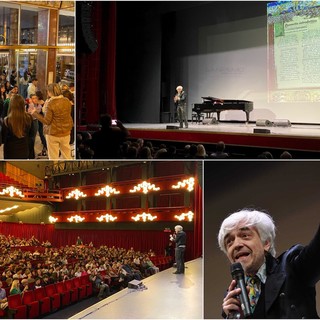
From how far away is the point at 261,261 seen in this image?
3463 millimetres

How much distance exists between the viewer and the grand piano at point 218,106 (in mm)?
8172

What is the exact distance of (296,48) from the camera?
6957mm

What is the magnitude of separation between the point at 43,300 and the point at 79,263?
13.5 inches

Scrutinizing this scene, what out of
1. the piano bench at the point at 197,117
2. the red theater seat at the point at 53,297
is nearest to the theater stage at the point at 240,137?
the piano bench at the point at 197,117

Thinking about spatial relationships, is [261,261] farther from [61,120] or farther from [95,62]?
[95,62]

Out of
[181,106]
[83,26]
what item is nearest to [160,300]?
[83,26]

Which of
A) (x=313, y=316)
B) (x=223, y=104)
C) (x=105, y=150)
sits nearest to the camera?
(x=313, y=316)

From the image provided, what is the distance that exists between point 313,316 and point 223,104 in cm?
520

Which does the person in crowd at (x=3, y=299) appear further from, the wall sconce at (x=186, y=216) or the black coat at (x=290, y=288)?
the black coat at (x=290, y=288)

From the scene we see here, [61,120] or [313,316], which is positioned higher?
[61,120]

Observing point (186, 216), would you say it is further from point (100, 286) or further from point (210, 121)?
point (210, 121)

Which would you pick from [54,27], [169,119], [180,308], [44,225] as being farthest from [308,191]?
[169,119]

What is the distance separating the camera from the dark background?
11.7ft

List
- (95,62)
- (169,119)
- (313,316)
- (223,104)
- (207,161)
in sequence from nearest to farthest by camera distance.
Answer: (313,316), (207,161), (95,62), (169,119), (223,104)
